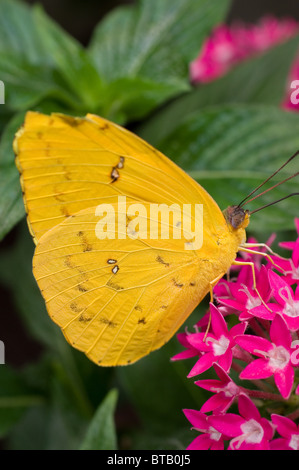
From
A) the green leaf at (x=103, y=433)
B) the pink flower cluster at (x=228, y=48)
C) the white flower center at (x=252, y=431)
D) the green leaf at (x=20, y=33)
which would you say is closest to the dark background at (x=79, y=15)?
the pink flower cluster at (x=228, y=48)

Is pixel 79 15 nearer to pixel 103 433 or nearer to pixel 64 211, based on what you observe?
pixel 64 211

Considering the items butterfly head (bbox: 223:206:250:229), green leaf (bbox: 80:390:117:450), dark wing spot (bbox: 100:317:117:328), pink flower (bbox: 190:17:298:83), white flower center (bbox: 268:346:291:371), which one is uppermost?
pink flower (bbox: 190:17:298:83)

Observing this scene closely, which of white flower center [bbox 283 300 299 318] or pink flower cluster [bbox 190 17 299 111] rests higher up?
pink flower cluster [bbox 190 17 299 111]

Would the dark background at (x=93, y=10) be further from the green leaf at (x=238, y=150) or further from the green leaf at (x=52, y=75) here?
the green leaf at (x=238, y=150)

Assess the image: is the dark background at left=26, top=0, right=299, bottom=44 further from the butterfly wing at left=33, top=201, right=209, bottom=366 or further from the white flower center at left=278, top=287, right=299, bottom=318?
the white flower center at left=278, top=287, right=299, bottom=318

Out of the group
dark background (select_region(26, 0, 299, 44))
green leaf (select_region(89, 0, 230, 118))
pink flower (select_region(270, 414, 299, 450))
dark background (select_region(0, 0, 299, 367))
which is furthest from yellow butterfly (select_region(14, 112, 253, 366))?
dark background (select_region(26, 0, 299, 44))

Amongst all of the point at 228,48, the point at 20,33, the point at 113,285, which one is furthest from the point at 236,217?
the point at 228,48

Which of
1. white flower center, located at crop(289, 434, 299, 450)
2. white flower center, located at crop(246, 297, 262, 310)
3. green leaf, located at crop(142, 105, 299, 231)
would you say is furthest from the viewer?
green leaf, located at crop(142, 105, 299, 231)
